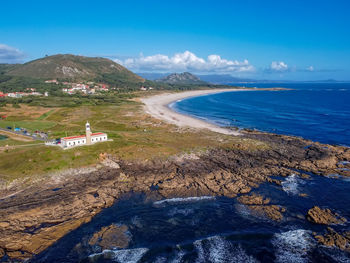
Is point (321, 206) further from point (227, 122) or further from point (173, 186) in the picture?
point (227, 122)

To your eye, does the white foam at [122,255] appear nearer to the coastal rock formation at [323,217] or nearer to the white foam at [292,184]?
the coastal rock formation at [323,217]

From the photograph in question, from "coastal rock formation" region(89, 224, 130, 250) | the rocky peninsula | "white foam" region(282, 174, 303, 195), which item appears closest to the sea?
"white foam" region(282, 174, 303, 195)

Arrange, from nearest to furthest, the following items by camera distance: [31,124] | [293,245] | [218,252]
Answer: [218,252] < [293,245] < [31,124]

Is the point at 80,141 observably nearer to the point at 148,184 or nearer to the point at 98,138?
the point at 98,138

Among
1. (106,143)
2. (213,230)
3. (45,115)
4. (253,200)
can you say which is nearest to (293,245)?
(253,200)

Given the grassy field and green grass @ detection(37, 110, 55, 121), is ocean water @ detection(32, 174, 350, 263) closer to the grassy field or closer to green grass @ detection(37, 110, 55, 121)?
the grassy field
